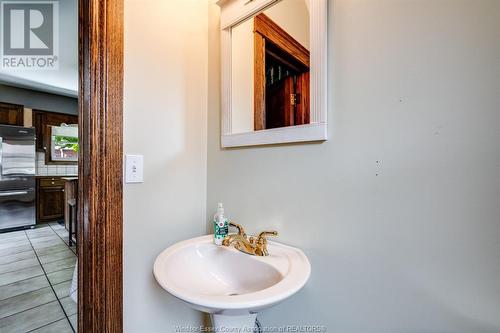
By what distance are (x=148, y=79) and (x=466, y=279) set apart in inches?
50.0

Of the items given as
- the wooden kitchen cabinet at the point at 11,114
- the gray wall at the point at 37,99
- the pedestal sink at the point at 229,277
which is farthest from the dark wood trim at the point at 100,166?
the gray wall at the point at 37,99

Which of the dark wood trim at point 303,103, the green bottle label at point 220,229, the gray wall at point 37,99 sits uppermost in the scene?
the gray wall at point 37,99

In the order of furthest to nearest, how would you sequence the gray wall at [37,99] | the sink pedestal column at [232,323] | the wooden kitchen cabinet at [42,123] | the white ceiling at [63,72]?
the wooden kitchen cabinet at [42,123], the gray wall at [37,99], the white ceiling at [63,72], the sink pedestal column at [232,323]

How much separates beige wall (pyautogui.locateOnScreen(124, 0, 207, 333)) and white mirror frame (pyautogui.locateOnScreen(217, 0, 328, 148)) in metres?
0.16

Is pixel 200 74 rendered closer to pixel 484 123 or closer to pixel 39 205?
pixel 484 123

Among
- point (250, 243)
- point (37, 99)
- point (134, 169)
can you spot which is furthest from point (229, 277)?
point (37, 99)

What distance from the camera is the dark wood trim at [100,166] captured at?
84 cm

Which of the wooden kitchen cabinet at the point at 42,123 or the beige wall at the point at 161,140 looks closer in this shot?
the beige wall at the point at 161,140

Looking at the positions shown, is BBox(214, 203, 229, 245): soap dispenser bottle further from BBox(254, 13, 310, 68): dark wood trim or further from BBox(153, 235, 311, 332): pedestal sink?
BBox(254, 13, 310, 68): dark wood trim

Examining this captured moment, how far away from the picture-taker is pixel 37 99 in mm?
4199

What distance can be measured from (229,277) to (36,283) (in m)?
2.32

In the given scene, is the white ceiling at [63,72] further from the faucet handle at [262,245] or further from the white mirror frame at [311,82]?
the faucet handle at [262,245]

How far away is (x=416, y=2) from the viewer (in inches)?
25.7

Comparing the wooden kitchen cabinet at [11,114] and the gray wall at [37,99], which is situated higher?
the gray wall at [37,99]
